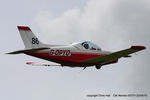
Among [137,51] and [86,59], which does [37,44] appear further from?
[137,51]

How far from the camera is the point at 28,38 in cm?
4069

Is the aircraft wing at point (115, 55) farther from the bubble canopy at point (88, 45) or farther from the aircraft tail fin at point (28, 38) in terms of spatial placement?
the aircraft tail fin at point (28, 38)

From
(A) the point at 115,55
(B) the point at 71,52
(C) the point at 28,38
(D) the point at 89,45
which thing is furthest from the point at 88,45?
(C) the point at 28,38

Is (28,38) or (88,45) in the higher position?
(28,38)

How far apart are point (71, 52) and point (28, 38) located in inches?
177

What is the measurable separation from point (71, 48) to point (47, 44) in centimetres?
248

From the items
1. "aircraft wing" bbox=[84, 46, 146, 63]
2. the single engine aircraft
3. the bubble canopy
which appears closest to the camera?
"aircraft wing" bbox=[84, 46, 146, 63]

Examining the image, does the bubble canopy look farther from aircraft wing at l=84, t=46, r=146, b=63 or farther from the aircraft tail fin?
the aircraft tail fin

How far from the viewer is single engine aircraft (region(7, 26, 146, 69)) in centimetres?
4044

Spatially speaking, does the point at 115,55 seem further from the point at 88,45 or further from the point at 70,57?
the point at 70,57

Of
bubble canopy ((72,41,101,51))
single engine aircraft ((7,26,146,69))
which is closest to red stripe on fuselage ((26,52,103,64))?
single engine aircraft ((7,26,146,69))

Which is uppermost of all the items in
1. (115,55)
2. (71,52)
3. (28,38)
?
(28,38)

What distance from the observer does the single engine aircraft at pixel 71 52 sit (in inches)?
1592

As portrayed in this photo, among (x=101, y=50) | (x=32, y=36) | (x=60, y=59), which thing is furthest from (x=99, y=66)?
(x=32, y=36)
